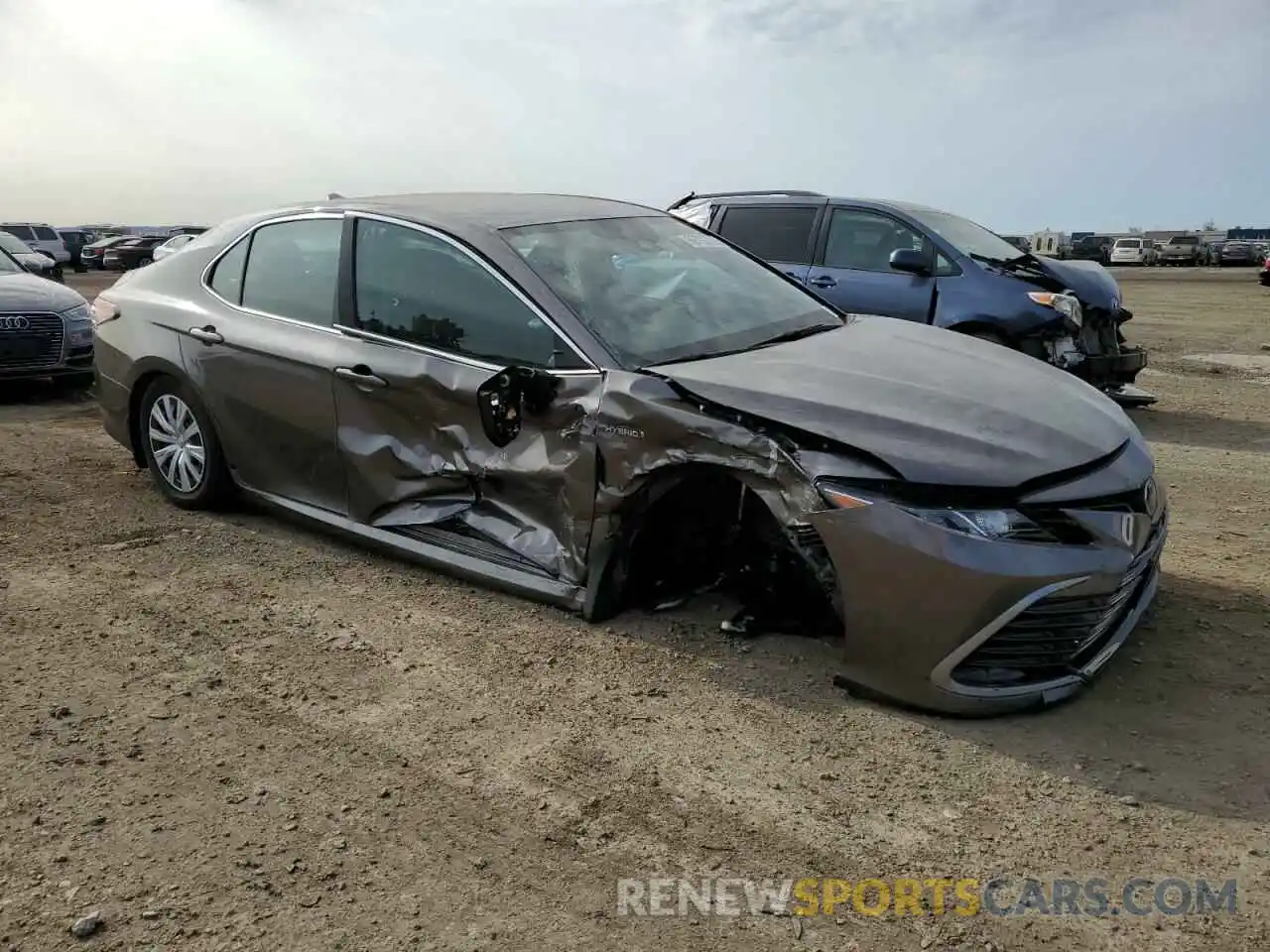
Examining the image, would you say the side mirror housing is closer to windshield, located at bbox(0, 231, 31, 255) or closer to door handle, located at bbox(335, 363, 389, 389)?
door handle, located at bbox(335, 363, 389, 389)

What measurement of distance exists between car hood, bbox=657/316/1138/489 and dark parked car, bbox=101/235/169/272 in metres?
36.5

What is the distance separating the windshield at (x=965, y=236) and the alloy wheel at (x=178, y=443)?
5.65 meters

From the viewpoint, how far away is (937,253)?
823 cm

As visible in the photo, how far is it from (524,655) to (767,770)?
1086 mm

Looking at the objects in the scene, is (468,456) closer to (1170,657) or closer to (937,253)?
(1170,657)

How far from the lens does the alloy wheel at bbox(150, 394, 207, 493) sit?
535 cm

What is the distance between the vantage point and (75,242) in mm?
41094

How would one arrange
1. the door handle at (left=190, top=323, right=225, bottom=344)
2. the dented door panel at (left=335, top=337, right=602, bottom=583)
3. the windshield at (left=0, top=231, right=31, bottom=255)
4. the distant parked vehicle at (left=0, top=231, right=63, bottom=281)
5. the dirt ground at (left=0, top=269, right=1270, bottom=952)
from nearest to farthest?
the dirt ground at (left=0, top=269, right=1270, bottom=952)
the dented door panel at (left=335, top=337, right=602, bottom=583)
the door handle at (left=190, top=323, right=225, bottom=344)
the windshield at (left=0, top=231, right=31, bottom=255)
the distant parked vehicle at (left=0, top=231, right=63, bottom=281)

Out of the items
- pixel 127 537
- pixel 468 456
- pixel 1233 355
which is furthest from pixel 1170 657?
pixel 1233 355

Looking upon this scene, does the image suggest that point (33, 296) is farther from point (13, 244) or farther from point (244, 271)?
point (13, 244)

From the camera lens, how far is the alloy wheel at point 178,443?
5.35m

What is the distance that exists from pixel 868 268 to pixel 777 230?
3.00 ft

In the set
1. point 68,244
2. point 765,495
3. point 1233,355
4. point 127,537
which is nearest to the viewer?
point 765,495

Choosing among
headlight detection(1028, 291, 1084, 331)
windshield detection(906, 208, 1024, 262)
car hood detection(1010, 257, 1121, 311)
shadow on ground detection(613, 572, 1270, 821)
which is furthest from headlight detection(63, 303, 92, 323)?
car hood detection(1010, 257, 1121, 311)
